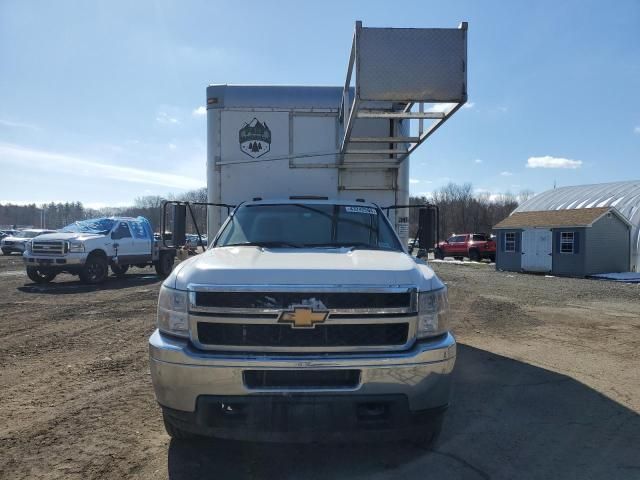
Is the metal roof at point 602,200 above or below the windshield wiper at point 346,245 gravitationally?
above

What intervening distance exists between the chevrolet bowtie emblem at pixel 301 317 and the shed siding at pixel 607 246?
22338 mm

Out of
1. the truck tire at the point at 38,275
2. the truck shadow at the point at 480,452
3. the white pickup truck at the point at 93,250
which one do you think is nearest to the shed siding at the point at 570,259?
the white pickup truck at the point at 93,250

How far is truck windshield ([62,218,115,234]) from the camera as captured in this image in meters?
15.5

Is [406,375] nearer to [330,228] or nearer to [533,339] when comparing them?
[330,228]

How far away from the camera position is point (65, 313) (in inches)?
368

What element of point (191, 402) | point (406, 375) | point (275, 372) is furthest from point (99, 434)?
point (406, 375)

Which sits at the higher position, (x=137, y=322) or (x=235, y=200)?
(x=235, y=200)

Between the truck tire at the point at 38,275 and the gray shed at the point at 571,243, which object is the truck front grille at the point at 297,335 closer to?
the truck tire at the point at 38,275

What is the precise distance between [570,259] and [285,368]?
2287 cm

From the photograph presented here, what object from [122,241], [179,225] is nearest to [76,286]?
[122,241]

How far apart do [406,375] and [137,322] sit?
663 centimetres

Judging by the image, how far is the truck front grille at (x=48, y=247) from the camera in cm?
1398

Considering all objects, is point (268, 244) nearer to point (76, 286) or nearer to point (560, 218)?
point (76, 286)

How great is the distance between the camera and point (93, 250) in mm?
14680
